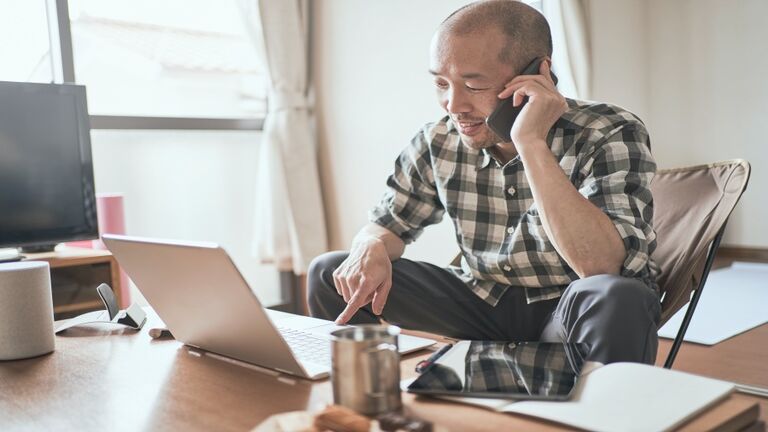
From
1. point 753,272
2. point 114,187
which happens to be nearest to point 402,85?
point 114,187

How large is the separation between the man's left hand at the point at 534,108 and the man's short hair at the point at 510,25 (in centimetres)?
7

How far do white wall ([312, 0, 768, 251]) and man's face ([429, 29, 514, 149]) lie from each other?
1313 millimetres

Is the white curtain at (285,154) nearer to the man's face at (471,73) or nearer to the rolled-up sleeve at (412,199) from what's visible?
the rolled-up sleeve at (412,199)

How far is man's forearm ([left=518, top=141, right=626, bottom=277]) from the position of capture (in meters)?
1.29

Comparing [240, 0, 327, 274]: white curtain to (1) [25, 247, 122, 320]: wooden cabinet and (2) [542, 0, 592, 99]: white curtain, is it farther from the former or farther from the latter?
(2) [542, 0, 592, 99]: white curtain

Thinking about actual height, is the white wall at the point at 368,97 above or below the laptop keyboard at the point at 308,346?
above

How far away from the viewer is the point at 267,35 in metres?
3.11

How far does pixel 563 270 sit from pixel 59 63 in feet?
6.68

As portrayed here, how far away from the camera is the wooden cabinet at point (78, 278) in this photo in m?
2.13

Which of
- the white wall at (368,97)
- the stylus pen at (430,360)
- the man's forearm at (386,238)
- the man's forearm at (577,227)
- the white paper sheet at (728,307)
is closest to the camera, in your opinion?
the stylus pen at (430,360)

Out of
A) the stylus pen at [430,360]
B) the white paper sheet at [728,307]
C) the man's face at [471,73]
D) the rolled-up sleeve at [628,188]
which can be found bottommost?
the white paper sheet at [728,307]

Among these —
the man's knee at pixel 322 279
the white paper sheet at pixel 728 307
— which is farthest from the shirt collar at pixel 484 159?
the white paper sheet at pixel 728 307

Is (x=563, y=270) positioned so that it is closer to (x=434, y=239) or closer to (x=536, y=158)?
(x=536, y=158)

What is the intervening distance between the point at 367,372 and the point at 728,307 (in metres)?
2.43
